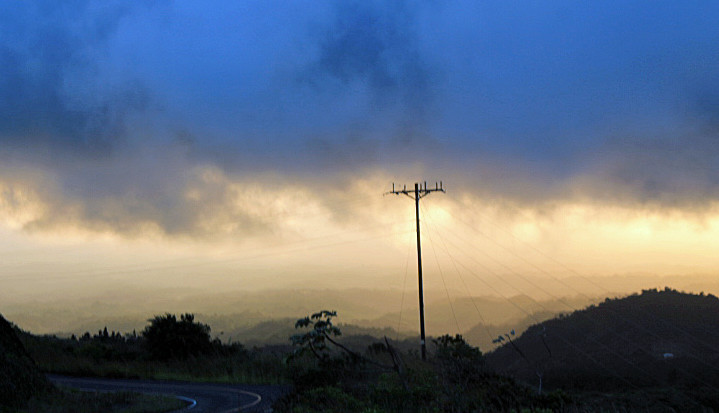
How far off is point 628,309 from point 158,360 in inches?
4694

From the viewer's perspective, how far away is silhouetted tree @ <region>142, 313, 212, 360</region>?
33719 millimetres

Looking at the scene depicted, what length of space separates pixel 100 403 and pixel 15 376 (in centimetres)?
257

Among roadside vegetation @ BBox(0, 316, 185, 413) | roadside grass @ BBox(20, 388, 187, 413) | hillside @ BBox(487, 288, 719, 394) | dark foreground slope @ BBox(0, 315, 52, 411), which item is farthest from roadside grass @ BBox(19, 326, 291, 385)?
hillside @ BBox(487, 288, 719, 394)

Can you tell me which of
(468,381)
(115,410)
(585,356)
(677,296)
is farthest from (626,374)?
(677,296)

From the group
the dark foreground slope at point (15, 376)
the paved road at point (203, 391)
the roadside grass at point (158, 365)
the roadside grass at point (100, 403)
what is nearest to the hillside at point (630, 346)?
the roadside grass at point (158, 365)

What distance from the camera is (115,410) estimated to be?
685 inches

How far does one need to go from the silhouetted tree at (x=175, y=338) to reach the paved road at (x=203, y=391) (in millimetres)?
5196

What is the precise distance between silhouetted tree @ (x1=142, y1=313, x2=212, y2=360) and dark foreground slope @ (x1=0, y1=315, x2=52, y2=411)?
1424 centimetres

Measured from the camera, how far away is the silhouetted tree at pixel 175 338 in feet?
111

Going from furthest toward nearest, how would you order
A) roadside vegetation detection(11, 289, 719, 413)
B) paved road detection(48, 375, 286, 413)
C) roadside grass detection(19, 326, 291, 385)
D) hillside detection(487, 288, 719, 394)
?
hillside detection(487, 288, 719, 394), roadside grass detection(19, 326, 291, 385), paved road detection(48, 375, 286, 413), roadside vegetation detection(11, 289, 719, 413)

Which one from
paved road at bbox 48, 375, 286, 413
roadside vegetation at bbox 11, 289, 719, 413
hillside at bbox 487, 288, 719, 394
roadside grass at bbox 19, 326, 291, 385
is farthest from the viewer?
hillside at bbox 487, 288, 719, 394

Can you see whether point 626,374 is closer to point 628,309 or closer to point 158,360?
point 158,360

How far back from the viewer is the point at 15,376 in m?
17.4

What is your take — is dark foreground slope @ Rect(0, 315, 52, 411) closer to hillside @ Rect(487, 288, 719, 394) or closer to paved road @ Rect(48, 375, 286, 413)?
paved road @ Rect(48, 375, 286, 413)
